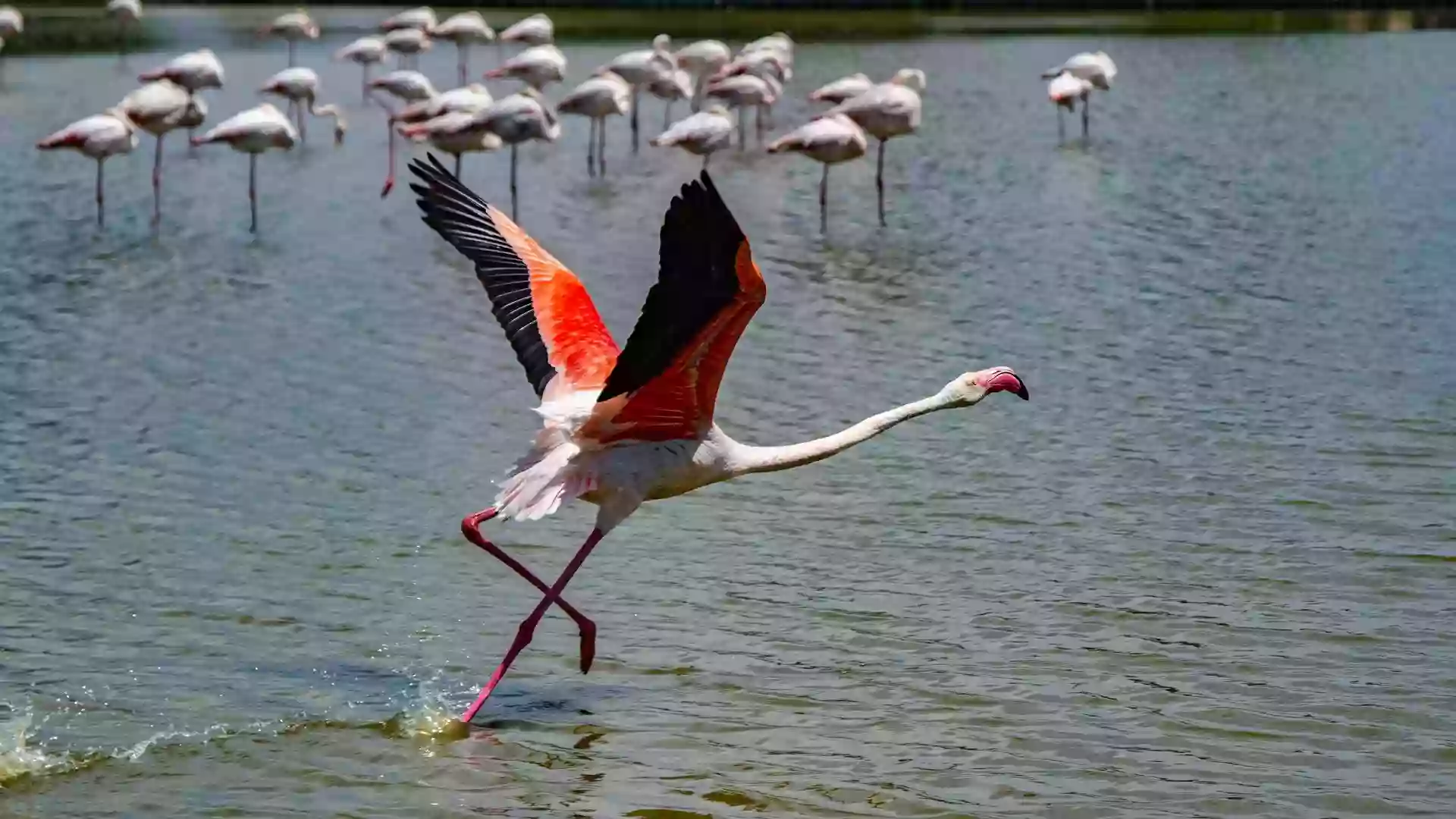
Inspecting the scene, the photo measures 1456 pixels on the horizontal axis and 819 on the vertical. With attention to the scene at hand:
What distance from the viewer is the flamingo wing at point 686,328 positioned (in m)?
5.12

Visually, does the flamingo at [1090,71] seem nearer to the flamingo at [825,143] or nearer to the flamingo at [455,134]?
the flamingo at [825,143]

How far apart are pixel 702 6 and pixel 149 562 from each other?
3500 centimetres

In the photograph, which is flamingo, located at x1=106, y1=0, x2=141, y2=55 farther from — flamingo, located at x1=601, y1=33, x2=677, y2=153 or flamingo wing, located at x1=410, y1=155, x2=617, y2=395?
flamingo wing, located at x1=410, y1=155, x2=617, y2=395

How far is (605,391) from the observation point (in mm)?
5828

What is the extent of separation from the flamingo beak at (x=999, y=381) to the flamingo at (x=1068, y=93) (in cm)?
1373

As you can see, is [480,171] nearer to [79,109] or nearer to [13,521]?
[79,109]

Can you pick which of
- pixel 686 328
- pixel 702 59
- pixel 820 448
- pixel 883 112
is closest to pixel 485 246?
pixel 820 448

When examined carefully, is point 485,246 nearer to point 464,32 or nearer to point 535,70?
point 535,70

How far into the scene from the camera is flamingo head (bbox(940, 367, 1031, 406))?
623 centimetres

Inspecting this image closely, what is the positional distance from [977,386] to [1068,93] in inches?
554

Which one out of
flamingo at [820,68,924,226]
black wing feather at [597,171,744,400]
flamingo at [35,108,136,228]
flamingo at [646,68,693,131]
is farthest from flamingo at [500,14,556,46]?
black wing feather at [597,171,744,400]

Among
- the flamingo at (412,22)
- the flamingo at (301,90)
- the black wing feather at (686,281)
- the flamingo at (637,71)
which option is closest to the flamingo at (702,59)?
the flamingo at (637,71)

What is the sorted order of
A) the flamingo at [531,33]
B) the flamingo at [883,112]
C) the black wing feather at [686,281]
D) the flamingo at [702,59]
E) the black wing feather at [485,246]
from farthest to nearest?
the flamingo at [531,33]
the flamingo at [702,59]
the flamingo at [883,112]
the black wing feather at [485,246]
the black wing feather at [686,281]

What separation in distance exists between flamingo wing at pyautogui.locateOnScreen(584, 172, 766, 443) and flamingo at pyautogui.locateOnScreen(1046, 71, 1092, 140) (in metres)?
14.0
